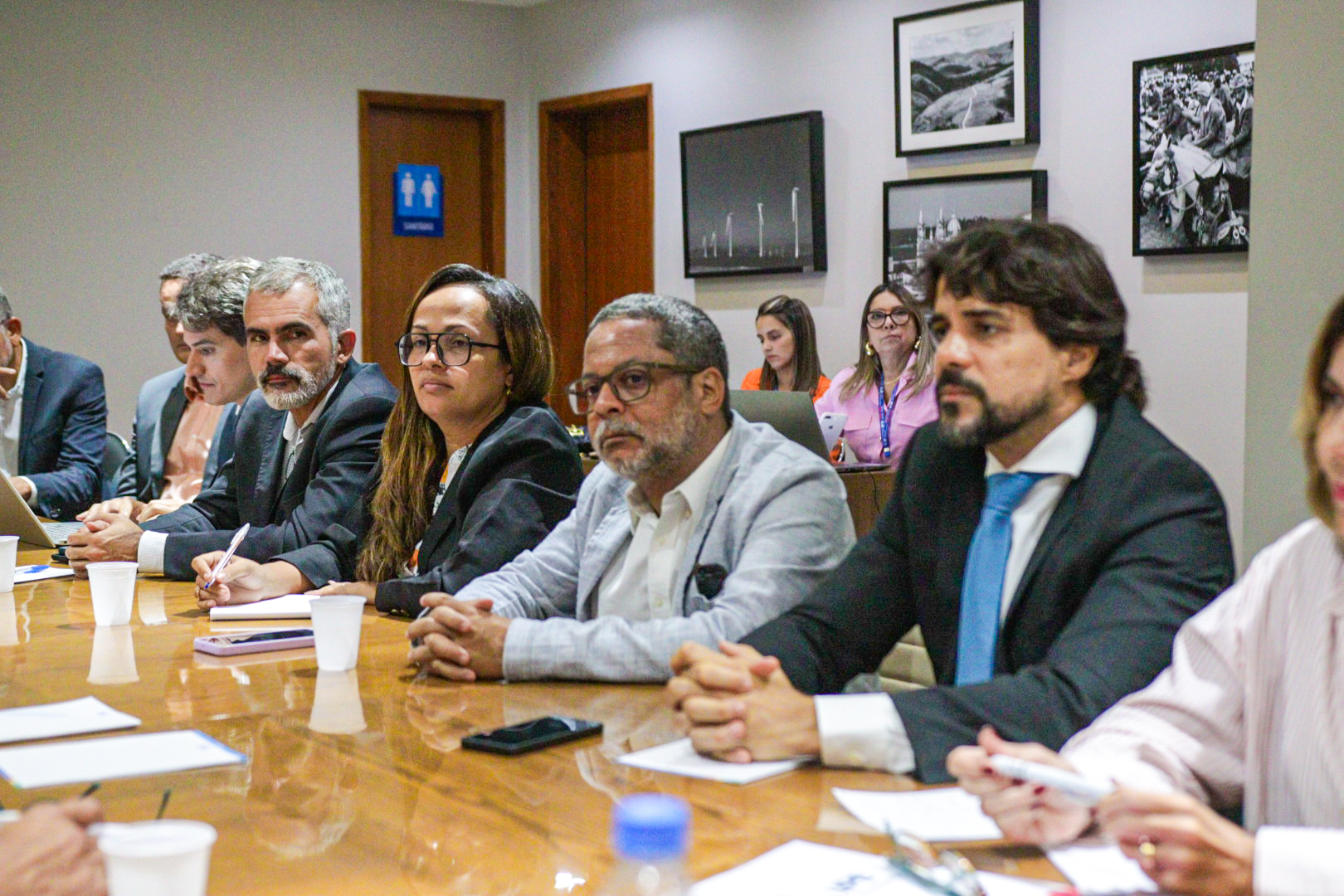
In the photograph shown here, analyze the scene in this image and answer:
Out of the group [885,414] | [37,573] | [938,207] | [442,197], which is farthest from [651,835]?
[442,197]

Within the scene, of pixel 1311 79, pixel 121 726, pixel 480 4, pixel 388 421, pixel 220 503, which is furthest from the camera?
pixel 480 4

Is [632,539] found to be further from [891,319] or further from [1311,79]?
[891,319]

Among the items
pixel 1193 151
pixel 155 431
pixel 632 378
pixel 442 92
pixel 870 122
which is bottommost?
pixel 155 431

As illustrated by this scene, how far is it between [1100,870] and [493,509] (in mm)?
1578

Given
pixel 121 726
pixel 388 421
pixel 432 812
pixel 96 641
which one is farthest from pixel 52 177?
pixel 432 812

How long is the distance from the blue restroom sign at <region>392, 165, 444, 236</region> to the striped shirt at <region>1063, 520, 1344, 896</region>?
655 centimetres

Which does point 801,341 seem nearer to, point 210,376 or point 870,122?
point 870,122

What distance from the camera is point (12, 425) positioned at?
4.79 meters

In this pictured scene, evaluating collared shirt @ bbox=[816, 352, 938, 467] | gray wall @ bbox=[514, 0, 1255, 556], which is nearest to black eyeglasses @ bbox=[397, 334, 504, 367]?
gray wall @ bbox=[514, 0, 1255, 556]

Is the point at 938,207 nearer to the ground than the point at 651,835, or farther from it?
farther from it

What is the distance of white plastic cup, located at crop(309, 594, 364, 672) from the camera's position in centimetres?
203

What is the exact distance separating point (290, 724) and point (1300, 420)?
1.22 m

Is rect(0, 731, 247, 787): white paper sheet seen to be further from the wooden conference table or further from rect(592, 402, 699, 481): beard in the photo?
rect(592, 402, 699, 481): beard

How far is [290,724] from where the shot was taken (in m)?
1.75
